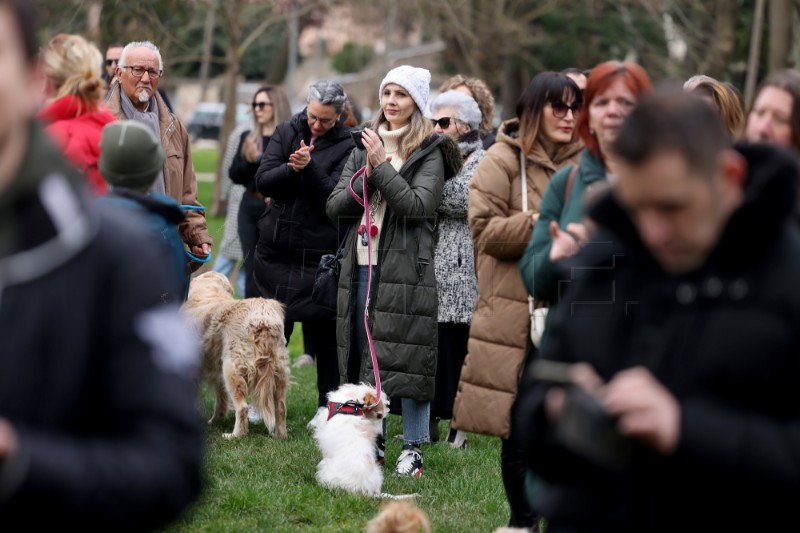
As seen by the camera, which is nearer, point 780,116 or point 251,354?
point 780,116

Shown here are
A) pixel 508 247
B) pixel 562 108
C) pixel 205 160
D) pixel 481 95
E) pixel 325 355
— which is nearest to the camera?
pixel 508 247

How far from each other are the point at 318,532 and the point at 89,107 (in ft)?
7.94

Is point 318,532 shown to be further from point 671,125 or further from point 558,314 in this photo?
point 671,125

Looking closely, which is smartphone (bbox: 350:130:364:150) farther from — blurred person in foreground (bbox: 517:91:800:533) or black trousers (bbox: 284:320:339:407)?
blurred person in foreground (bbox: 517:91:800:533)

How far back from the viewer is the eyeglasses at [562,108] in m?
5.60

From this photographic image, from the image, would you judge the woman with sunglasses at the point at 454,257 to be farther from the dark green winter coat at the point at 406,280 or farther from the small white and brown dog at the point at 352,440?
the small white and brown dog at the point at 352,440

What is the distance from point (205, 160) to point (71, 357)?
163ft

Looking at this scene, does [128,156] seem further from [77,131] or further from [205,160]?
[205,160]

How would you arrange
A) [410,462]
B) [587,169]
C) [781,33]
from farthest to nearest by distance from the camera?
[781,33], [410,462], [587,169]

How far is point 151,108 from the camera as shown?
24.8 feet

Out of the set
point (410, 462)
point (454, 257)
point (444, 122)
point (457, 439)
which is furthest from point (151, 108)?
point (457, 439)

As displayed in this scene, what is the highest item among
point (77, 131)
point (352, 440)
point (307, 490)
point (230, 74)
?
point (230, 74)

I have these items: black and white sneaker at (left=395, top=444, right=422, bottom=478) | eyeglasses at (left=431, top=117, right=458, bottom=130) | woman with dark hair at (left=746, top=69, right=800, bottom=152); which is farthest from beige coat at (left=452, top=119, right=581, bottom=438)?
eyeglasses at (left=431, top=117, right=458, bottom=130)

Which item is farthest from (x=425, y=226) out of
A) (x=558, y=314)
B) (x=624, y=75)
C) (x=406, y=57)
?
(x=406, y=57)
